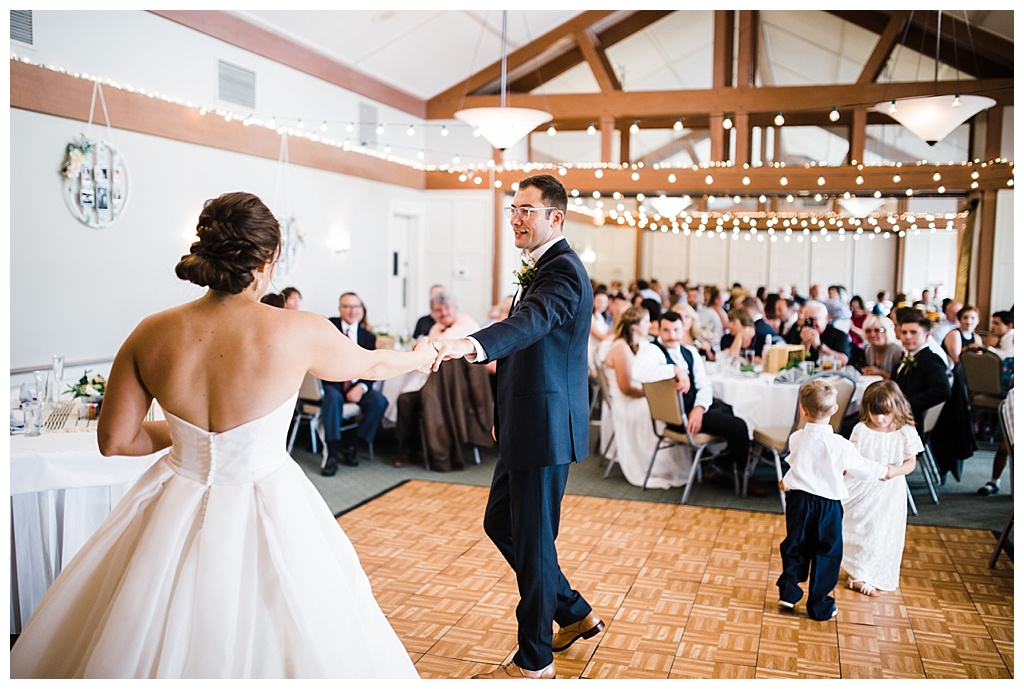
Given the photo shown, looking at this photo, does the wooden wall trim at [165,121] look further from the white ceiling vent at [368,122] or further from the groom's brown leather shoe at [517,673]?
the groom's brown leather shoe at [517,673]

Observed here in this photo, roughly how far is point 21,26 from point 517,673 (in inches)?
217

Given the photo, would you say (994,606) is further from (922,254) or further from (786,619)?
(922,254)

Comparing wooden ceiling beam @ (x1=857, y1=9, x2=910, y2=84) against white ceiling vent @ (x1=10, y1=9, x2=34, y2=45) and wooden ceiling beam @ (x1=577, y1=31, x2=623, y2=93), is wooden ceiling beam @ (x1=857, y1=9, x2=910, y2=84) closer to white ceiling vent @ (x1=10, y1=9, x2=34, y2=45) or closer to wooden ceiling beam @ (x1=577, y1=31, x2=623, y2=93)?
wooden ceiling beam @ (x1=577, y1=31, x2=623, y2=93)

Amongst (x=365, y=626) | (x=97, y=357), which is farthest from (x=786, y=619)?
(x=97, y=357)

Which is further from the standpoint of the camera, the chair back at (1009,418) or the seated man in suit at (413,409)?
the seated man in suit at (413,409)

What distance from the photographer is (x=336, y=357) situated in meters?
2.25

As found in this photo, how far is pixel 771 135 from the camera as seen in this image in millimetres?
17797

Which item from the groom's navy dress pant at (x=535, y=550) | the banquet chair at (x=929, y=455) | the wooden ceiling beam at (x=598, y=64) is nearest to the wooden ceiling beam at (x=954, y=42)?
the wooden ceiling beam at (x=598, y=64)

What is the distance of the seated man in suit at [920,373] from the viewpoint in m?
5.82

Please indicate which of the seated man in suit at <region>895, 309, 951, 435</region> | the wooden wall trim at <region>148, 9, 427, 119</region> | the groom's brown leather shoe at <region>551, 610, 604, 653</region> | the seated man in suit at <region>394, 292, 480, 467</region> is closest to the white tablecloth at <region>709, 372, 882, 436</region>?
Answer: the seated man in suit at <region>895, 309, 951, 435</region>

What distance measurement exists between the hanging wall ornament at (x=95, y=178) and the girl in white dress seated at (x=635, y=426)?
12.6 ft

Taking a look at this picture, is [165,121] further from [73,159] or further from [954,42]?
[954,42]

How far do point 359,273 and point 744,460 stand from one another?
554 cm

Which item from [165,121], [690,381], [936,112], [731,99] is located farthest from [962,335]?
[165,121]
